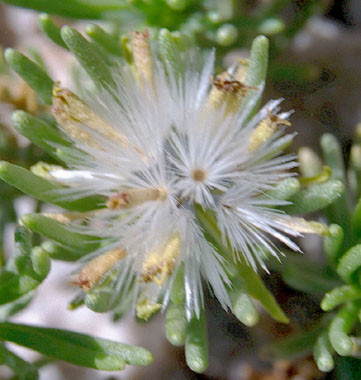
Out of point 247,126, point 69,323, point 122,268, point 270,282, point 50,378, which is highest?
point 247,126

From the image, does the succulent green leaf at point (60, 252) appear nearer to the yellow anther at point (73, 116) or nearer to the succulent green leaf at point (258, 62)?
the yellow anther at point (73, 116)

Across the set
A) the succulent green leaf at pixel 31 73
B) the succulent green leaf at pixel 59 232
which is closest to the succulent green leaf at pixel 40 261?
the succulent green leaf at pixel 59 232

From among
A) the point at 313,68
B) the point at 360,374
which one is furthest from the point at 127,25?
the point at 360,374

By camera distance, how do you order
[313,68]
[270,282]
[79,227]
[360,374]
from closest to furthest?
1. [79,227]
2. [360,374]
3. [270,282]
4. [313,68]

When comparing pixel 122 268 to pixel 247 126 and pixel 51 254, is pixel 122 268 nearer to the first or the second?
pixel 51 254

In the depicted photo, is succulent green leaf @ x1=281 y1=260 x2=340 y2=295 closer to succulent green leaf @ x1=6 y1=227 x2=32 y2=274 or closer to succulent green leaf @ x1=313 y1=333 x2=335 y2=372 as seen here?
succulent green leaf @ x1=313 y1=333 x2=335 y2=372

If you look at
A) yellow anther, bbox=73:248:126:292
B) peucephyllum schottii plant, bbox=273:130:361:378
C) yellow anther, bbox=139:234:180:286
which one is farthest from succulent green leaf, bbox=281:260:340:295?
yellow anther, bbox=73:248:126:292
